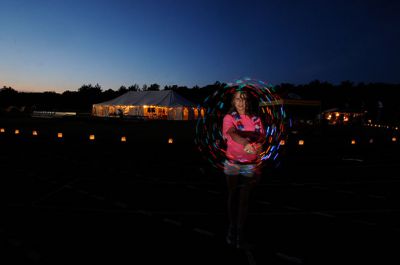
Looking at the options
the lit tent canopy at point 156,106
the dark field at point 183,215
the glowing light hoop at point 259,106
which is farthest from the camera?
the lit tent canopy at point 156,106

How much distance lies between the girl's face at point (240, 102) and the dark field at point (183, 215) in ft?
7.02

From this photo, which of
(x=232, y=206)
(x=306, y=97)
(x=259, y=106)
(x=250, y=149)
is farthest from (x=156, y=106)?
(x=250, y=149)

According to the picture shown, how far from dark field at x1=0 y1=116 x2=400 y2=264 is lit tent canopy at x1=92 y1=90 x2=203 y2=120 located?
1546 inches

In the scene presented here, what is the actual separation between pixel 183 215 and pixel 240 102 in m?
2.70

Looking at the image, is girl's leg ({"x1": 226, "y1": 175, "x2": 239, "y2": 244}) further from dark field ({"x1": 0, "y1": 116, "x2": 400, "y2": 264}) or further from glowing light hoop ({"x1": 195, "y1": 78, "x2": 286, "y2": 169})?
glowing light hoop ({"x1": 195, "y1": 78, "x2": 286, "y2": 169})

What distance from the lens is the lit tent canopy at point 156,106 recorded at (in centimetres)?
5156

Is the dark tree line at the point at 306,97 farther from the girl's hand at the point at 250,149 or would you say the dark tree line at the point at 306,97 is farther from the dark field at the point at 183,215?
the girl's hand at the point at 250,149

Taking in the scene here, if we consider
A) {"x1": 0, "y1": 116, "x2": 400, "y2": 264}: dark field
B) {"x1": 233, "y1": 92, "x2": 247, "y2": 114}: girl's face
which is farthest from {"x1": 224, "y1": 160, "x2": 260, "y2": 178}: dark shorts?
{"x1": 0, "y1": 116, "x2": 400, "y2": 264}: dark field

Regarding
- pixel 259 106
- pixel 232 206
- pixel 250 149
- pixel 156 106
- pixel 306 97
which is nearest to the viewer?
pixel 250 149

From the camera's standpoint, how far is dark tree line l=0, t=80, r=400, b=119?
73.8 m

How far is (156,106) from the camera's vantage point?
170 ft

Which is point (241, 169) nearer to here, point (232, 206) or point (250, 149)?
point (250, 149)

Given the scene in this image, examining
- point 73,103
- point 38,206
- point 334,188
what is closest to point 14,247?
point 38,206

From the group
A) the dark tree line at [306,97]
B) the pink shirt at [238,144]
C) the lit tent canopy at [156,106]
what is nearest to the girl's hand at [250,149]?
the pink shirt at [238,144]
